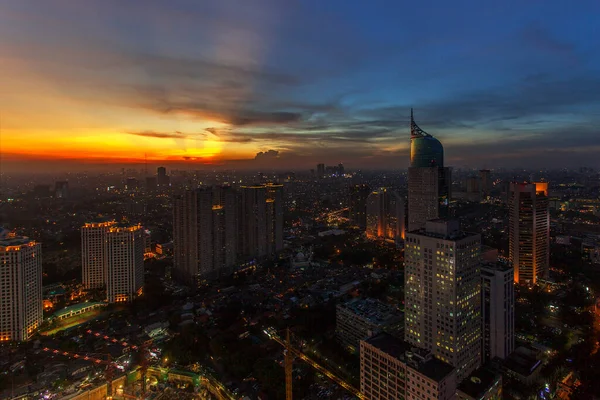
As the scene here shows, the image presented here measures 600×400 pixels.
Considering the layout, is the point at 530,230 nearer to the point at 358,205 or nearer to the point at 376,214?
the point at 376,214

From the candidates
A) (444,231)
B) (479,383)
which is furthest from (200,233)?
(479,383)

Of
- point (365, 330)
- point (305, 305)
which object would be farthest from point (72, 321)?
point (365, 330)

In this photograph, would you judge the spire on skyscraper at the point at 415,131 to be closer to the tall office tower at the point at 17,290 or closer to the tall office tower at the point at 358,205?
the tall office tower at the point at 358,205

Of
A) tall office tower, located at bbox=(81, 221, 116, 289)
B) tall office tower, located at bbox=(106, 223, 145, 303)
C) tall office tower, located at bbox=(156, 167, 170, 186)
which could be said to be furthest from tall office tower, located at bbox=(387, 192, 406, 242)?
tall office tower, located at bbox=(156, 167, 170, 186)

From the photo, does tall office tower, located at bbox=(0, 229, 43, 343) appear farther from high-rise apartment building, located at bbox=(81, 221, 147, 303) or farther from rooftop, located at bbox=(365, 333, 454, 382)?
rooftop, located at bbox=(365, 333, 454, 382)

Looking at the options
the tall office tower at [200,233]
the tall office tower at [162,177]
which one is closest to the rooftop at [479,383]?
the tall office tower at [200,233]

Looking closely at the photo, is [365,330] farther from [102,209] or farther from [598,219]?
[598,219]
